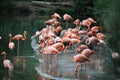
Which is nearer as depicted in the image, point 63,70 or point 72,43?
point 63,70

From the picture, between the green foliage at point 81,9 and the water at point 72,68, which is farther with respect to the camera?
the green foliage at point 81,9

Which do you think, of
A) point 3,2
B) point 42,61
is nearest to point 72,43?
point 42,61

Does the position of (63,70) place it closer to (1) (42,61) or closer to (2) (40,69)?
(2) (40,69)

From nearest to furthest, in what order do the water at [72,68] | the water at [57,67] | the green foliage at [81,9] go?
the water at [72,68] < the water at [57,67] < the green foliage at [81,9]

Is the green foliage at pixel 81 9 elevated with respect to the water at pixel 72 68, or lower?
elevated

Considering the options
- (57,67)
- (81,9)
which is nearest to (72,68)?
(57,67)

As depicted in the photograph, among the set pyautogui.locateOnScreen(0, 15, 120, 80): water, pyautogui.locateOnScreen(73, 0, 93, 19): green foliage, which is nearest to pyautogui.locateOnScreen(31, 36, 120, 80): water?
pyautogui.locateOnScreen(0, 15, 120, 80): water

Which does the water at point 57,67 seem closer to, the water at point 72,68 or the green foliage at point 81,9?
the water at point 72,68

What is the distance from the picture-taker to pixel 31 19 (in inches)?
1491

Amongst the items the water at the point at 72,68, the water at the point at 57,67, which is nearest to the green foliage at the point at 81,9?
the water at the point at 57,67

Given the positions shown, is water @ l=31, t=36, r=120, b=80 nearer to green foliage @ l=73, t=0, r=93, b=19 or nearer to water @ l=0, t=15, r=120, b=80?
water @ l=0, t=15, r=120, b=80

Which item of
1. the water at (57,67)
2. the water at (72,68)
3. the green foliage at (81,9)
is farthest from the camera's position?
the green foliage at (81,9)

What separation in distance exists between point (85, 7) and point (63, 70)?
26.0 meters

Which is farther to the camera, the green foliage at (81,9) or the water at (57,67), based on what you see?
the green foliage at (81,9)
